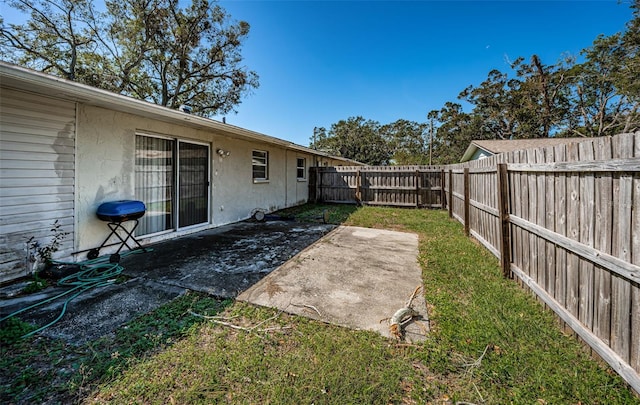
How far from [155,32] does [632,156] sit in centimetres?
1803

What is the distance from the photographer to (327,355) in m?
1.97

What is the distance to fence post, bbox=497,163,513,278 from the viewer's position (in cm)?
346

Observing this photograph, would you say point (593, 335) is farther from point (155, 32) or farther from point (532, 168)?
point (155, 32)

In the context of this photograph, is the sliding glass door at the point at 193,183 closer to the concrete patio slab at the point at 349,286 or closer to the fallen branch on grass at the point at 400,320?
the concrete patio slab at the point at 349,286

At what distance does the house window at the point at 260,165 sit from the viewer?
332 inches

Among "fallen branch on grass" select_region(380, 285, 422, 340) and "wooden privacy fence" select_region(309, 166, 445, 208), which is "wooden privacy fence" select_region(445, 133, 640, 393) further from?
"wooden privacy fence" select_region(309, 166, 445, 208)

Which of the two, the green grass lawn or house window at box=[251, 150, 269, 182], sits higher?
house window at box=[251, 150, 269, 182]

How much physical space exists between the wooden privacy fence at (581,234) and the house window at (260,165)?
6.57 metres

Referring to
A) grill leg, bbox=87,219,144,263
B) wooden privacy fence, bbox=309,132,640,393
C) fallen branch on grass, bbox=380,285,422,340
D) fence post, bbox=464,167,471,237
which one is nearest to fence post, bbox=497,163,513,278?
wooden privacy fence, bbox=309,132,640,393

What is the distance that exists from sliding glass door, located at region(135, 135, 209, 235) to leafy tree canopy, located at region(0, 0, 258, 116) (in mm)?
11890

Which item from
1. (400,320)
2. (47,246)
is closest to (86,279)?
(47,246)

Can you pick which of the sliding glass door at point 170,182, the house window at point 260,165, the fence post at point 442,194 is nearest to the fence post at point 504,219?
the sliding glass door at point 170,182

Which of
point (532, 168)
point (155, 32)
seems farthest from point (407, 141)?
point (532, 168)

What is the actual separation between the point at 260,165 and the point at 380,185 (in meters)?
5.07
